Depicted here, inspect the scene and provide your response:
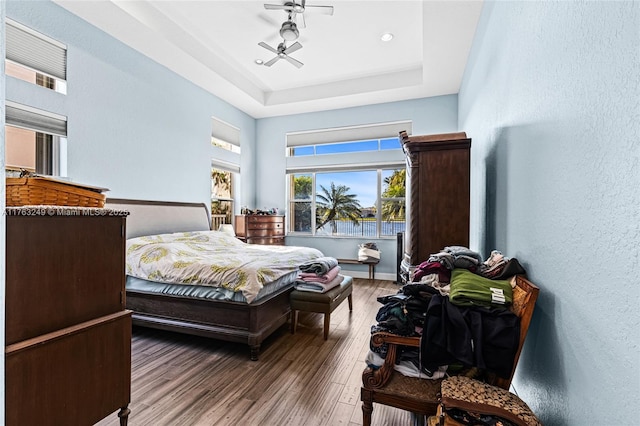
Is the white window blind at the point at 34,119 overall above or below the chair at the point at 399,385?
above

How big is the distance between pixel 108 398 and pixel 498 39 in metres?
3.39

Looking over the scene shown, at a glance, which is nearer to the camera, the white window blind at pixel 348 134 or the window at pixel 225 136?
the window at pixel 225 136

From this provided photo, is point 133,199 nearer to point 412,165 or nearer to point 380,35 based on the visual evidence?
point 412,165

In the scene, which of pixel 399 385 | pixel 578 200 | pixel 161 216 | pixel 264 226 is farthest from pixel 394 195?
pixel 578 200

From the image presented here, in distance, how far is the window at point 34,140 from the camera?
2.97 metres

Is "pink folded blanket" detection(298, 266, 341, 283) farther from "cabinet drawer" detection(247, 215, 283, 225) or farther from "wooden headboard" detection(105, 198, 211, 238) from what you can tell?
"cabinet drawer" detection(247, 215, 283, 225)

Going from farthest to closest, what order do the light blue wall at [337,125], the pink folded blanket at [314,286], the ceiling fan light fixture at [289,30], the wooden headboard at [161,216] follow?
the light blue wall at [337,125] → the wooden headboard at [161,216] → the ceiling fan light fixture at [289,30] → the pink folded blanket at [314,286]

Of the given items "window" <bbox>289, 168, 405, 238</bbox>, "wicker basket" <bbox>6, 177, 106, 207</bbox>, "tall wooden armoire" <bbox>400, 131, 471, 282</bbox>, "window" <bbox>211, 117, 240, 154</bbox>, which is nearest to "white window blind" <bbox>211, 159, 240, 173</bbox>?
"window" <bbox>211, 117, 240, 154</bbox>

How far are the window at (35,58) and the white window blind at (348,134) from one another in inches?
157

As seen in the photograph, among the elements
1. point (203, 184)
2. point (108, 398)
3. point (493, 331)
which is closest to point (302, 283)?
point (108, 398)

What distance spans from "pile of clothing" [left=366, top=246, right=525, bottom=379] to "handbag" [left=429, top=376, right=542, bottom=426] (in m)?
0.09

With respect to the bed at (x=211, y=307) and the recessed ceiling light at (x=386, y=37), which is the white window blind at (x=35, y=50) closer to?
the bed at (x=211, y=307)

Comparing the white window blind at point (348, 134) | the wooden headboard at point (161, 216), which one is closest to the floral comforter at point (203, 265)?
the wooden headboard at point (161, 216)

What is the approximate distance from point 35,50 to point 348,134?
183 inches
